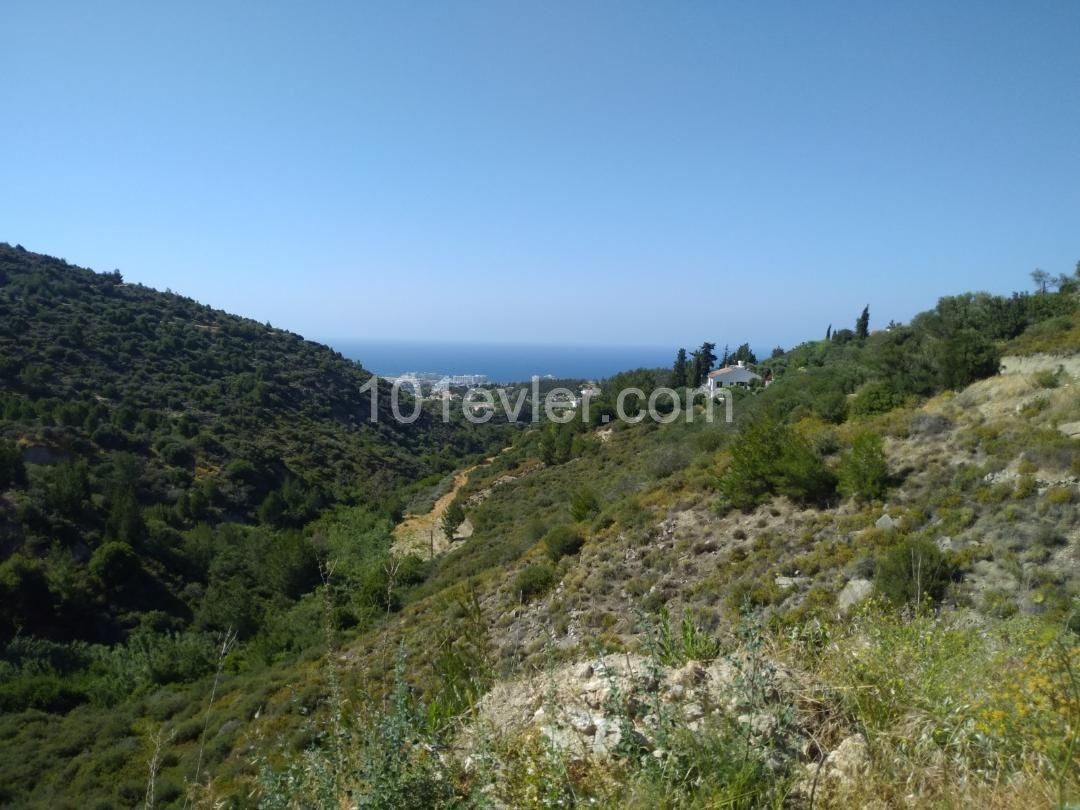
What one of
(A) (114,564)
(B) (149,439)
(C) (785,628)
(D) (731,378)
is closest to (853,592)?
(C) (785,628)

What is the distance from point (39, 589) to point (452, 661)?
2247 cm

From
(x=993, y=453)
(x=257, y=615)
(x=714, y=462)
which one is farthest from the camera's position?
(x=257, y=615)

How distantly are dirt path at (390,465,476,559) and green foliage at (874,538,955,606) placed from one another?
17.2 m

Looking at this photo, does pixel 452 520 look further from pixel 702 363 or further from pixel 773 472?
pixel 702 363

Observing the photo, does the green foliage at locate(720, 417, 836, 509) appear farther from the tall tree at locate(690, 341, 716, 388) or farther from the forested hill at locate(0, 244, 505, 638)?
the tall tree at locate(690, 341, 716, 388)

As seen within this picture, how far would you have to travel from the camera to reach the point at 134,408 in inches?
1312

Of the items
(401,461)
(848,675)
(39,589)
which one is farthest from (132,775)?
(401,461)

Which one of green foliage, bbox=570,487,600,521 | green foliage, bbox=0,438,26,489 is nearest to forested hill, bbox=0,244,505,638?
green foliage, bbox=0,438,26,489

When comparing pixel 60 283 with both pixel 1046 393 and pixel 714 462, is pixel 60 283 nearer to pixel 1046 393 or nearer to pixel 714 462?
pixel 714 462

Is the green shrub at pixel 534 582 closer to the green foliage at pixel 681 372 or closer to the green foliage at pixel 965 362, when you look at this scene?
the green foliage at pixel 965 362

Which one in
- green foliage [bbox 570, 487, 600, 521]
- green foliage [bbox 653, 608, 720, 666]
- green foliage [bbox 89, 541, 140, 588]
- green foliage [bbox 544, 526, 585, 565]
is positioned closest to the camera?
green foliage [bbox 653, 608, 720, 666]

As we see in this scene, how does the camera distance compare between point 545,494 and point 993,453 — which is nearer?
point 993,453

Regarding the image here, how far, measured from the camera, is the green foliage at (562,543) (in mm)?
12422

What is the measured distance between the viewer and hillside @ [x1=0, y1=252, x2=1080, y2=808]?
2084 millimetres
